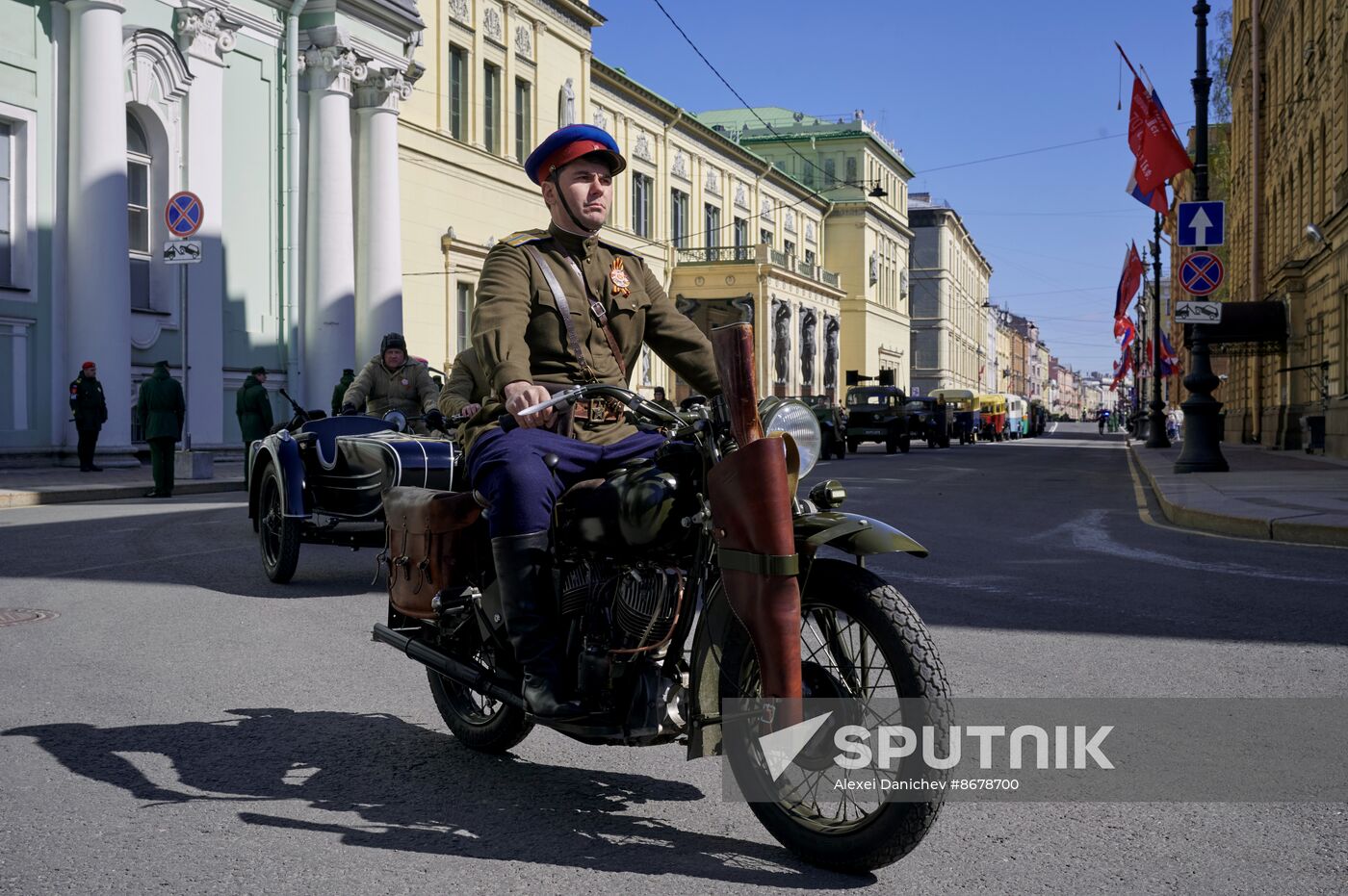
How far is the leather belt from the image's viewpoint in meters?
3.75

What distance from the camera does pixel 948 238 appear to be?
108562 mm

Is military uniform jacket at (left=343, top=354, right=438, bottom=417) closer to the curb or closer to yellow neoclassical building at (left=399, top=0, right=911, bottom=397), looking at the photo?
yellow neoclassical building at (left=399, top=0, right=911, bottom=397)

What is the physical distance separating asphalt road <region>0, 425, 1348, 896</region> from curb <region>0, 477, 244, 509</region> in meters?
6.78

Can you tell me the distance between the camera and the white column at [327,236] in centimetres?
2756

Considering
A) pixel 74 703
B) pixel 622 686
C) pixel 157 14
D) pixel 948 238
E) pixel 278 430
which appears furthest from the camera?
pixel 948 238

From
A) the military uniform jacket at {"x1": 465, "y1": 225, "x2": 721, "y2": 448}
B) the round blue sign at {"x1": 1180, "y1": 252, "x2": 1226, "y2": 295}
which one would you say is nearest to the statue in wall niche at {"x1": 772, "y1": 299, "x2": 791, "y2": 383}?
the round blue sign at {"x1": 1180, "y1": 252, "x2": 1226, "y2": 295}

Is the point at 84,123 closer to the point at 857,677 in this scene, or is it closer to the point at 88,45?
the point at 88,45

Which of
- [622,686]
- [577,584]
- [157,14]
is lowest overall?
[622,686]

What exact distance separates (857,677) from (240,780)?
200 cm

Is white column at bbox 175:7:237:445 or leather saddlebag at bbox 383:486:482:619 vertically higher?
white column at bbox 175:7:237:445

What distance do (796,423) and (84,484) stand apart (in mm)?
16285

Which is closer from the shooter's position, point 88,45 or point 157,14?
point 88,45

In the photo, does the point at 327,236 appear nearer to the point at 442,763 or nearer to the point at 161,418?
the point at 161,418

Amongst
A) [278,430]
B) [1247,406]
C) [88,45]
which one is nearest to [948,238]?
[1247,406]
